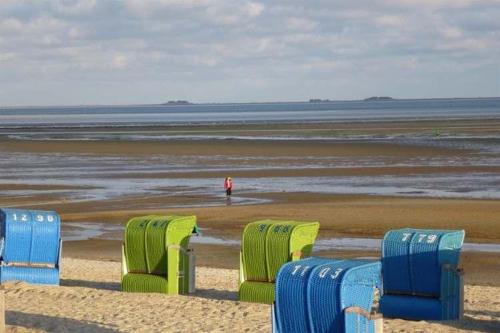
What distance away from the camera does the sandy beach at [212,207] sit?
16500 mm

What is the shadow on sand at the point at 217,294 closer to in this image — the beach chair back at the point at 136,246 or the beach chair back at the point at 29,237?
the beach chair back at the point at 136,246

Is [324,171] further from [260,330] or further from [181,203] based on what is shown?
[260,330]

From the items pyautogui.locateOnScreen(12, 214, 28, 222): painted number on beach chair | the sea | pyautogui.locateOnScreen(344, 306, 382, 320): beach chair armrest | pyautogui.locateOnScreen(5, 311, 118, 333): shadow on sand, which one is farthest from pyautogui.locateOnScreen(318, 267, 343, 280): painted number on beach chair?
the sea

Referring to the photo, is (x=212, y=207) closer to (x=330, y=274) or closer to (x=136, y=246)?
(x=136, y=246)

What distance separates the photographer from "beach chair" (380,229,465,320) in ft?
52.7

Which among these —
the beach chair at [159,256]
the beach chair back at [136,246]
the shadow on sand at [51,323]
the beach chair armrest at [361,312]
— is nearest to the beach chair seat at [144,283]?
the beach chair at [159,256]

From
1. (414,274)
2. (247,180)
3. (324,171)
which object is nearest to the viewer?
(414,274)

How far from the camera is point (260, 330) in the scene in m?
14.9

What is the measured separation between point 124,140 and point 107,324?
2656 inches

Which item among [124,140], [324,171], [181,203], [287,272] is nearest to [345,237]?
[181,203]

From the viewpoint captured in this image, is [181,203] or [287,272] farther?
[181,203]

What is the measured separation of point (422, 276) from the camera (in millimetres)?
16312

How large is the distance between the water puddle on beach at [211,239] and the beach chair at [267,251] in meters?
8.92

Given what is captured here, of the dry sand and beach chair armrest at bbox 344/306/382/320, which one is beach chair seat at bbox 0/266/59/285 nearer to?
the dry sand
